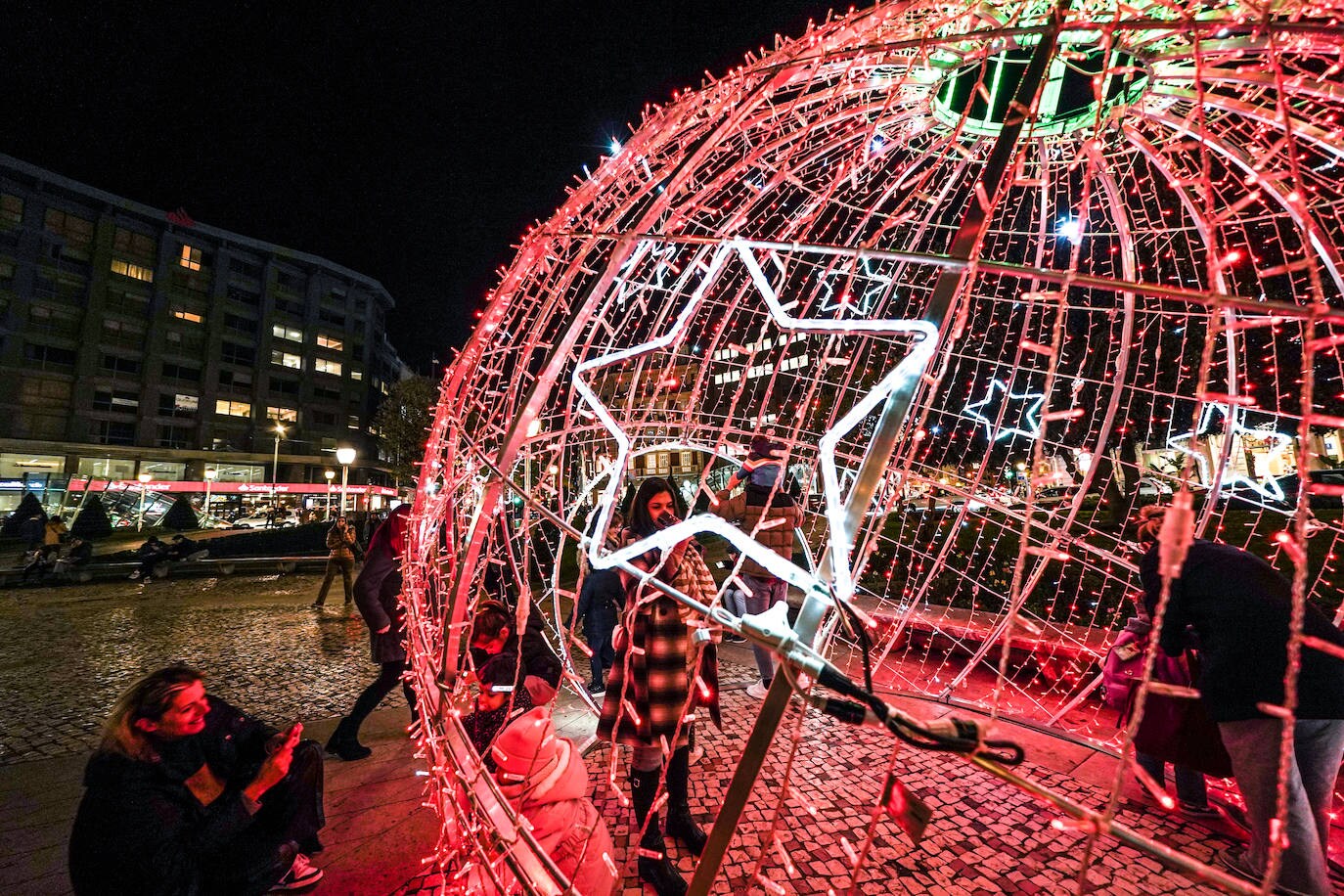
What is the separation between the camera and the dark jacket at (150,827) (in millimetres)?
1923

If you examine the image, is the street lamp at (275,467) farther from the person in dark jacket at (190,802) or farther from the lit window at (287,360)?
the person in dark jacket at (190,802)

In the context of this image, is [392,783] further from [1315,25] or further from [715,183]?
[1315,25]

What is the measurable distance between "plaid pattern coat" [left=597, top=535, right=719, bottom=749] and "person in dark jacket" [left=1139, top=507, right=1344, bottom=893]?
2.17m

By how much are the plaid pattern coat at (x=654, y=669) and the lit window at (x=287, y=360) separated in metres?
47.0

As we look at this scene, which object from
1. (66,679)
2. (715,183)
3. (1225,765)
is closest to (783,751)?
(1225,765)

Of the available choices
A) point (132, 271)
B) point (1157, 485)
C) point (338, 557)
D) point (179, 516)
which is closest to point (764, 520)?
point (1157, 485)

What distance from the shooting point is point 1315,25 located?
1.20 metres

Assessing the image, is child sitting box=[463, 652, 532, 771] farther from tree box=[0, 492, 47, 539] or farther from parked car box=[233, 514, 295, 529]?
parked car box=[233, 514, 295, 529]

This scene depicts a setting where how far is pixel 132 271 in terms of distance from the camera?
109ft

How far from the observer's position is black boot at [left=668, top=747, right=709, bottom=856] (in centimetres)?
262

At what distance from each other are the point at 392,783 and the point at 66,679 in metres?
4.86

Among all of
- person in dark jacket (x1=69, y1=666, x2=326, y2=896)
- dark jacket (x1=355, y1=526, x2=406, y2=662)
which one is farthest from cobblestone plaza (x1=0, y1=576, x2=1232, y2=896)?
dark jacket (x1=355, y1=526, x2=406, y2=662)

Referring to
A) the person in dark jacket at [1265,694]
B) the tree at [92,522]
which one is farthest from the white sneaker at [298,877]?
the tree at [92,522]

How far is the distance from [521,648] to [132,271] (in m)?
45.7
